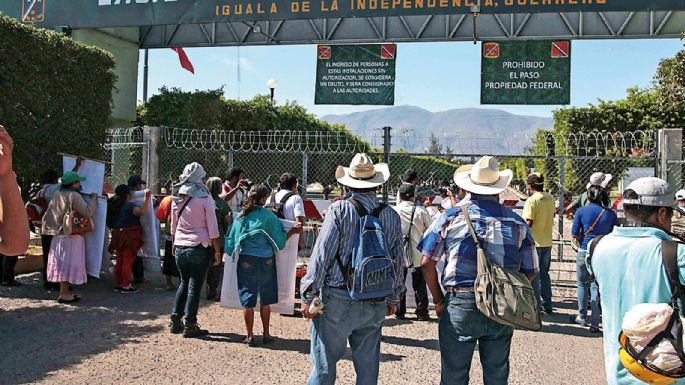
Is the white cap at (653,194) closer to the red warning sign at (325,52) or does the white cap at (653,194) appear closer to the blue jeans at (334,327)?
the blue jeans at (334,327)

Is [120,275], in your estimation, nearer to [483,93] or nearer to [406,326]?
[406,326]

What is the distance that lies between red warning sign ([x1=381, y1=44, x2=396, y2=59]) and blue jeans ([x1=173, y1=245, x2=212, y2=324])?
936 centimetres

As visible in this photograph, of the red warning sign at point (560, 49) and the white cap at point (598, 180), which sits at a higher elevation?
the red warning sign at point (560, 49)

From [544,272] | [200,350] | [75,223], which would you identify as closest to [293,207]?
[200,350]

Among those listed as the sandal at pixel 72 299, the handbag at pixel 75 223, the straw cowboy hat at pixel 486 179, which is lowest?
the sandal at pixel 72 299

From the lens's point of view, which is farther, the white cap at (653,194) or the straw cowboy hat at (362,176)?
the straw cowboy hat at (362,176)

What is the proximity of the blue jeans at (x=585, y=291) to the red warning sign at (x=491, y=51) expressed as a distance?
7.71 meters

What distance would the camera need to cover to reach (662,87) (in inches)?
441

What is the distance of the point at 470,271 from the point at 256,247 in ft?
9.97

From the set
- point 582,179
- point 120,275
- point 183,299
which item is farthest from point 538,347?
point 582,179

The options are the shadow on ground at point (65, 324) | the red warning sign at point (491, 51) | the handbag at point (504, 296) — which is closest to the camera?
the handbag at point (504, 296)

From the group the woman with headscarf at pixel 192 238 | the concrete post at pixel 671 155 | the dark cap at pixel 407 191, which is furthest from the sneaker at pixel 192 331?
the concrete post at pixel 671 155

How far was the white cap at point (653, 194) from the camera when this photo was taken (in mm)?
3148

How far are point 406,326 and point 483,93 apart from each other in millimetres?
7930
